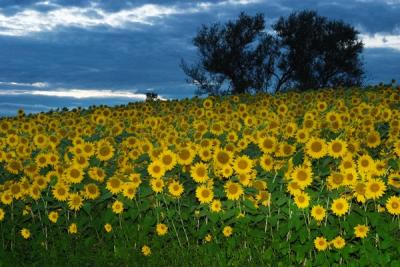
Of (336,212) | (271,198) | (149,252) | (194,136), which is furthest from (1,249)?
(336,212)

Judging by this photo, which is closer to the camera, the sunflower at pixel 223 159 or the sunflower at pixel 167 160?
the sunflower at pixel 223 159

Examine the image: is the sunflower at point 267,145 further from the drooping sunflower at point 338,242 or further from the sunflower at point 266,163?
the drooping sunflower at point 338,242

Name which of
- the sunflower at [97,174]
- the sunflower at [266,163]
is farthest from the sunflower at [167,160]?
the sunflower at [266,163]

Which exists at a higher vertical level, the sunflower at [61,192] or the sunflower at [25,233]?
the sunflower at [61,192]

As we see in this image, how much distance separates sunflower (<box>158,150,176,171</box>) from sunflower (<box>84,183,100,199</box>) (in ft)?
3.68

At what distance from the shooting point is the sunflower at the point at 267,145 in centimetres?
898

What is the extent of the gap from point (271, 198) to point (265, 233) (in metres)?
0.46

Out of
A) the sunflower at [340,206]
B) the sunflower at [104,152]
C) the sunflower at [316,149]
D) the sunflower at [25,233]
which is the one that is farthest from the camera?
the sunflower at [104,152]

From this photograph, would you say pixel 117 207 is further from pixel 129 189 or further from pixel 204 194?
pixel 204 194

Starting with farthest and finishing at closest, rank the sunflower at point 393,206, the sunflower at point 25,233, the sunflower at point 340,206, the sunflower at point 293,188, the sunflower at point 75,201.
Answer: the sunflower at point 25,233 → the sunflower at point 75,201 → the sunflower at point 293,188 → the sunflower at point 393,206 → the sunflower at point 340,206

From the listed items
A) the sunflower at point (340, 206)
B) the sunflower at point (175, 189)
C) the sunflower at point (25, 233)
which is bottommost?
the sunflower at point (25, 233)

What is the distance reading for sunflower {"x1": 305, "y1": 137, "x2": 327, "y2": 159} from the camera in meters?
8.55

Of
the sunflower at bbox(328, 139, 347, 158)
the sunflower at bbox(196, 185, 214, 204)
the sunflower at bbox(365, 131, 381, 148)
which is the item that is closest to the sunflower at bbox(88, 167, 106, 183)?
the sunflower at bbox(196, 185, 214, 204)

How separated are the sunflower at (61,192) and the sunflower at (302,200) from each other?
3.36 meters
